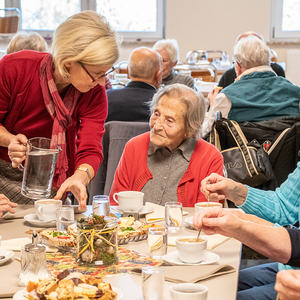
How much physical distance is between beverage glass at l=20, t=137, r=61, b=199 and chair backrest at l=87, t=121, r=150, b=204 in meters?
1.27

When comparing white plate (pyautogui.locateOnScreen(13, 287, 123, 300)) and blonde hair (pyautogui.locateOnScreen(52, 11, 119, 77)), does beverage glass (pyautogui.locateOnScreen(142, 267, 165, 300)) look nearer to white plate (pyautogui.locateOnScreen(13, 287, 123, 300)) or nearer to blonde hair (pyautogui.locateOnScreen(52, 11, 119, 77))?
white plate (pyautogui.locateOnScreen(13, 287, 123, 300))

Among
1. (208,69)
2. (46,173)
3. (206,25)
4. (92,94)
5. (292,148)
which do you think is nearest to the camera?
(46,173)

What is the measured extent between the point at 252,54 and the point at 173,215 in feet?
8.33

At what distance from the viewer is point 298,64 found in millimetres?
7918

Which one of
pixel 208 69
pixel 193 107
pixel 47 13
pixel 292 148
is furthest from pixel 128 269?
pixel 47 13

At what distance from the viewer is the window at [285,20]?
303 inches

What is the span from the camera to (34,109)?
2.06 metres

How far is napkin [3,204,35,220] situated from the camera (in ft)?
5.80

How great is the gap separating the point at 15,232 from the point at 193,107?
3.83 feet

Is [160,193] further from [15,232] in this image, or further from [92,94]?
[15,232]

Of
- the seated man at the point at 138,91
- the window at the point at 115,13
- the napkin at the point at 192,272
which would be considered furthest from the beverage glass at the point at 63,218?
the window at the point at 115,13

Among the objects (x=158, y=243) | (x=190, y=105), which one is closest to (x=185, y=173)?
(x=190, y=105)

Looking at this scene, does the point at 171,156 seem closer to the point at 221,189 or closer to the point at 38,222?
the point at 221,189

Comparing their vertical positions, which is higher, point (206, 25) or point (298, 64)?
point (206, 25)
